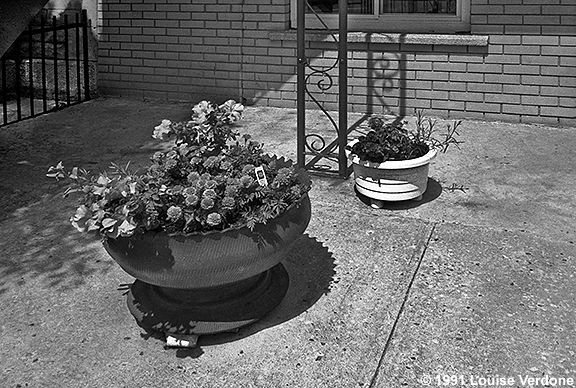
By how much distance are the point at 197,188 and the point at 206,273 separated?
354 mm

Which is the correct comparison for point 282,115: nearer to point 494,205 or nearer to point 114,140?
point 114,140

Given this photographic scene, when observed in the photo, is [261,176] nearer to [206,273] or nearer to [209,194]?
[209,194]

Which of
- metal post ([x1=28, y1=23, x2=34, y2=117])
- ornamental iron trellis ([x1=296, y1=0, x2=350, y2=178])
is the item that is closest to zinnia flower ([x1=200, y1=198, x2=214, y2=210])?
ornamental iron trellis ([x1=296, y1=0, x2=350, y2=178])

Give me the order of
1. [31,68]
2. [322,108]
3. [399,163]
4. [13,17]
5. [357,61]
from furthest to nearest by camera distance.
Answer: [31,68]
[357,61]
[13,17]
[322,108]
[399,163]

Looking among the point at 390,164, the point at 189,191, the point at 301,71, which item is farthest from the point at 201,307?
the point at 301,71

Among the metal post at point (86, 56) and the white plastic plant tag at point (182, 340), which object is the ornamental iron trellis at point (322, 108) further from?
the metal post at point (86, 56)

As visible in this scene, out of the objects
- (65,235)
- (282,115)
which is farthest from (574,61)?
(65,235)

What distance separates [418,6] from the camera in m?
6.88

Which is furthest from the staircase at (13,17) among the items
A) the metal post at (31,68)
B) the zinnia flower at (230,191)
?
the zinnia flower at (230,191)

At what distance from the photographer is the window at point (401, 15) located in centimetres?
674

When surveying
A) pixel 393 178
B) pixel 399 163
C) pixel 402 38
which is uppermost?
pixel 402 38

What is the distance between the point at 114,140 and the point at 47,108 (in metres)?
1.73

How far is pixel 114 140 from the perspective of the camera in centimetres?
641

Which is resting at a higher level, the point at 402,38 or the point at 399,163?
the point at 402,38
